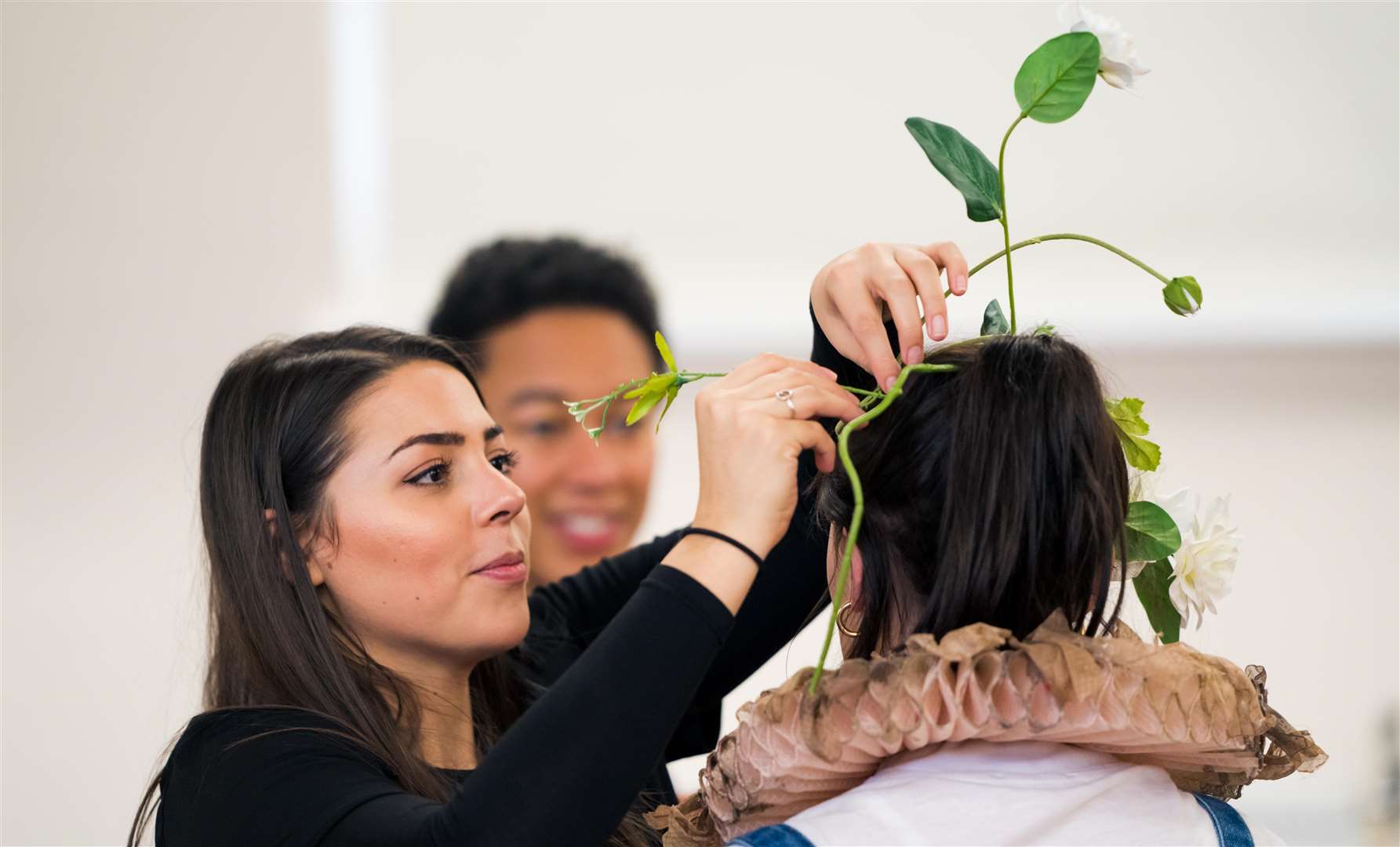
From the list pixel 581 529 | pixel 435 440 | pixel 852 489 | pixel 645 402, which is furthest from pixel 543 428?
pixel 852 489

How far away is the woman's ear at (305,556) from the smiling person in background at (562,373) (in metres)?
0.94

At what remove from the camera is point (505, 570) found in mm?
1330

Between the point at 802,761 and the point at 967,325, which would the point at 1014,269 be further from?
the point at 802,761

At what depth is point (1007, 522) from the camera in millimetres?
854

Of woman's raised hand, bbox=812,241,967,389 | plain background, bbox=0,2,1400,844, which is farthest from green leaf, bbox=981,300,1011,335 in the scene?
plain background, bbox=0,2,1400,844

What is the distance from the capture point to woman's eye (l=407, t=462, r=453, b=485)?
4.38 feet

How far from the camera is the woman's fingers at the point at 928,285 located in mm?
991

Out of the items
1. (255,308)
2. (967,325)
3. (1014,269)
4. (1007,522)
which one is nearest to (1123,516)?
(1007,522)

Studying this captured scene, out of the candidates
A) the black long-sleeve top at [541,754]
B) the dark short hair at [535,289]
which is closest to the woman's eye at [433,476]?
the black long-sleeve top at [541,754]

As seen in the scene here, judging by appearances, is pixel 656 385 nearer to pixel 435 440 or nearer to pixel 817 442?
pixel 817 442

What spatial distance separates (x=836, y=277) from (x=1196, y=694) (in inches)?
17.5

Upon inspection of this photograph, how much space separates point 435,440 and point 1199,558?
76 cm

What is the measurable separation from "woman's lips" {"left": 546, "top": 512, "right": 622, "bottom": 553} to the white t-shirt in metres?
1.47

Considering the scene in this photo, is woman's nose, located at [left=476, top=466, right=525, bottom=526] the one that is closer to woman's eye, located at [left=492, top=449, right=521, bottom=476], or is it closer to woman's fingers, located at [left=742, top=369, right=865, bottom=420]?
woman's eye, located at [left=492, top=449, right=521, bottom=476]
